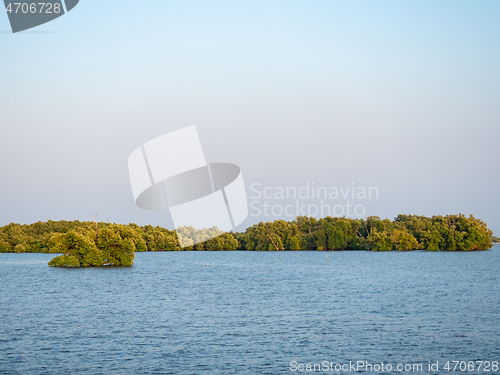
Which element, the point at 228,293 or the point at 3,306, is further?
the point at 228,293

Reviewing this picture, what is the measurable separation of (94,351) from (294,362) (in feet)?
40.9

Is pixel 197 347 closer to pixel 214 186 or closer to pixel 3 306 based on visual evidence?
pixel 3 306

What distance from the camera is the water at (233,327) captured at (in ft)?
92.3

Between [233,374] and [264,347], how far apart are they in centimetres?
578

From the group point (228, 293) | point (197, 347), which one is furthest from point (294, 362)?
point (228, 293)

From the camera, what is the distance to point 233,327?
37.7 meters

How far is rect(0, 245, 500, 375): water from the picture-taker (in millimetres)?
28141

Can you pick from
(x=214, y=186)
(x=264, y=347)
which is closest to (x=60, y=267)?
(x=214, y=186)

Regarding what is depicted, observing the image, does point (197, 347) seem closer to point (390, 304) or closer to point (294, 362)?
point (294, 362)

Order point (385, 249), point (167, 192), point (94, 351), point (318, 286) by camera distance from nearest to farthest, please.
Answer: point (94, 351) → point (318, 286) → point (167, 192) → point (385, 249)

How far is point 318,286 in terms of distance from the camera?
2694 inches

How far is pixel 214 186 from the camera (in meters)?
87.8

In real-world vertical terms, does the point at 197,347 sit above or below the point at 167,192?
below

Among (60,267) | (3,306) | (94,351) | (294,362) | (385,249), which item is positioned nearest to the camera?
(294,362)
